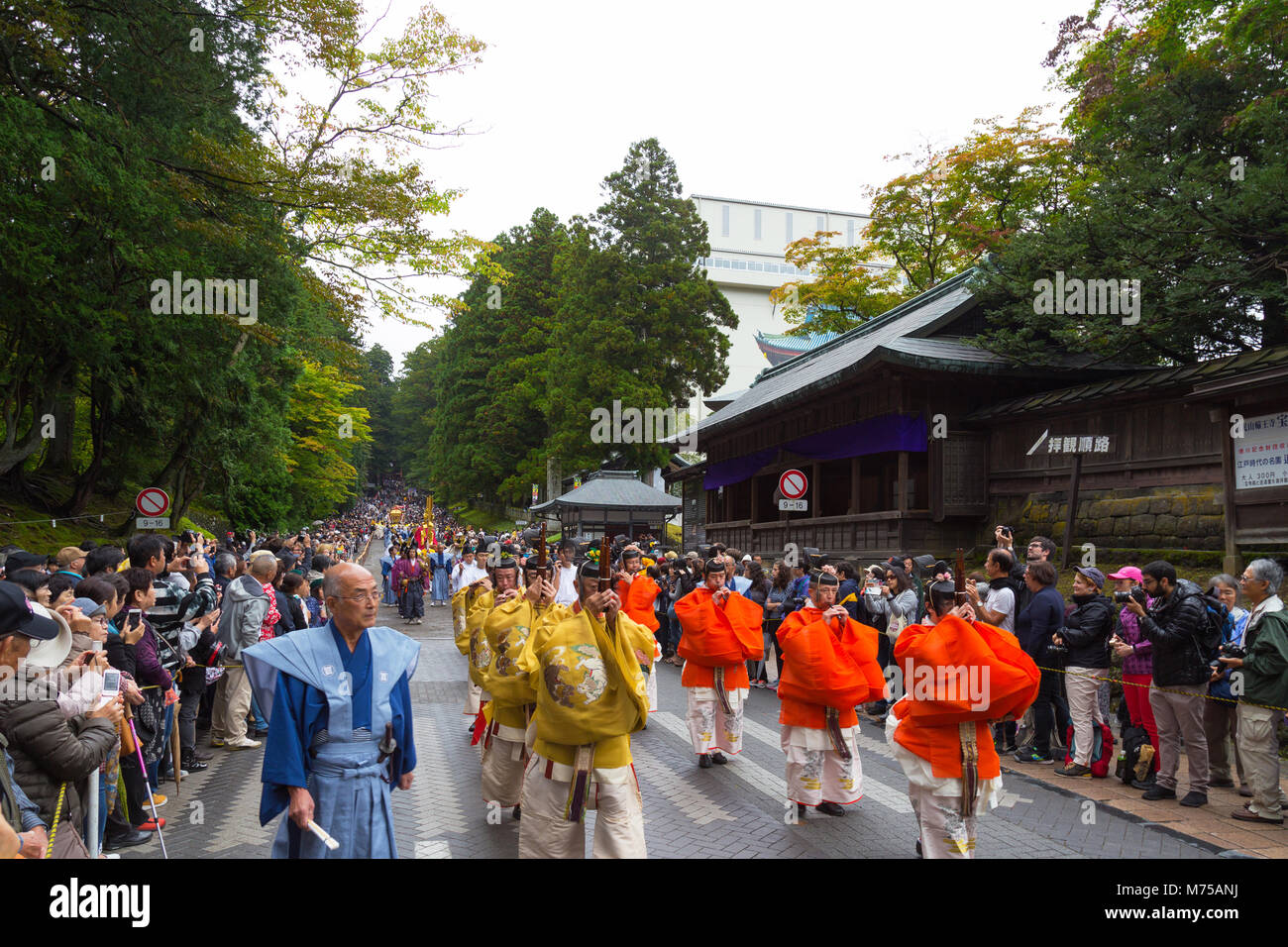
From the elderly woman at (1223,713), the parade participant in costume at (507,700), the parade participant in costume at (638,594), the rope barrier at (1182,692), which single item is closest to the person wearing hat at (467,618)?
the parade participant in costume at (507,700)

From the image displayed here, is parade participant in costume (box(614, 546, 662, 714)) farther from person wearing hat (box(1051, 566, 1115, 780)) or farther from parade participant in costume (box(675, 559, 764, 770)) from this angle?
person wearing hat (box(1051, 566, 1115, 780))

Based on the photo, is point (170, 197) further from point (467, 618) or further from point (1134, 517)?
point (1134, 517)

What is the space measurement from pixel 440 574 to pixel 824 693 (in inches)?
827

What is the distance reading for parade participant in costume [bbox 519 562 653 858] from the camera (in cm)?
415

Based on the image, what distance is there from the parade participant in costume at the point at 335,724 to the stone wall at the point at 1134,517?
38.7ft

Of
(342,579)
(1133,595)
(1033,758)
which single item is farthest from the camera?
(1033,758)

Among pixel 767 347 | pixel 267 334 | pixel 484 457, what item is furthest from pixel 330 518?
pixel 267 334

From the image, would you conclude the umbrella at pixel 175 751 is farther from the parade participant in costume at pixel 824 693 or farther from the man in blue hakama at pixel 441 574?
the man in blue hakama at pixel 441 574

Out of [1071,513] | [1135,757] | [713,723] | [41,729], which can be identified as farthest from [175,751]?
[1071,513]

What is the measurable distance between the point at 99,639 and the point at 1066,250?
13873mm

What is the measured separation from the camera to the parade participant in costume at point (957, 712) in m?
4.29

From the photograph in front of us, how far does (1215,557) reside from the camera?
426 inches

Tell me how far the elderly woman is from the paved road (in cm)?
137

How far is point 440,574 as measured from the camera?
83.6ft
